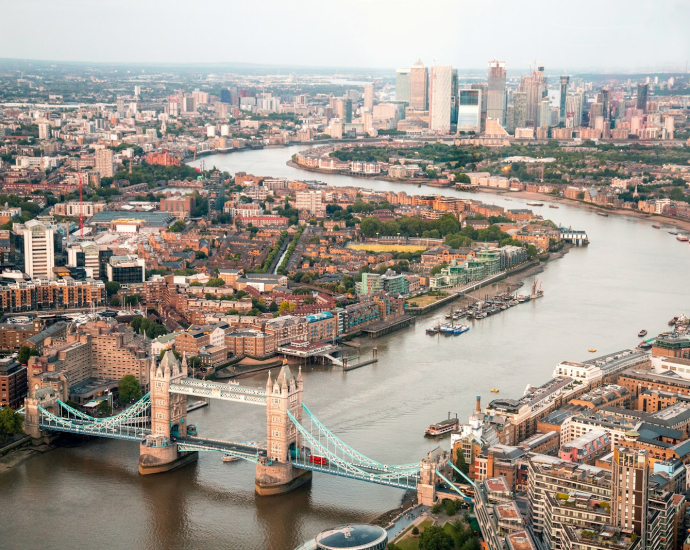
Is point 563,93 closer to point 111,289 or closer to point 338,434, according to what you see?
point 111,289

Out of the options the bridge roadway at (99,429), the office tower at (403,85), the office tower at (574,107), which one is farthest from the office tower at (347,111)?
the bridge roadway at (99,429)

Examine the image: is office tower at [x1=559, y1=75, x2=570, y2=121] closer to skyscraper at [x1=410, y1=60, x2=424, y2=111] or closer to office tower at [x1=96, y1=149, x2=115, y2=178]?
skyscraper at [x1=410, y1=60, x2=424, y2=111]

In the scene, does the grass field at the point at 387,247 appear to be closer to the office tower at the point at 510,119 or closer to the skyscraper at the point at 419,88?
the office tower at the point at 510,119

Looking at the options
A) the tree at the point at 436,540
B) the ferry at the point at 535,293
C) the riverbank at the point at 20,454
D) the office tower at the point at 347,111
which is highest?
the office tower at the point at 347,111

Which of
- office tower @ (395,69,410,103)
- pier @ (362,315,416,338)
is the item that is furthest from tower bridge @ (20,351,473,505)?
office tower @ (395,69,410,103)

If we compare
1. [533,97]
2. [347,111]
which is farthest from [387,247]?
[347,111]

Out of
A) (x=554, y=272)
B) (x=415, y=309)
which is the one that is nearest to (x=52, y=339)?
(x=415, y=309)

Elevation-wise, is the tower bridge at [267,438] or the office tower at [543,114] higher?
the office tower at [543,114]

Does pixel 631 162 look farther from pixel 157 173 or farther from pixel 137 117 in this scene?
pixel 137 117
